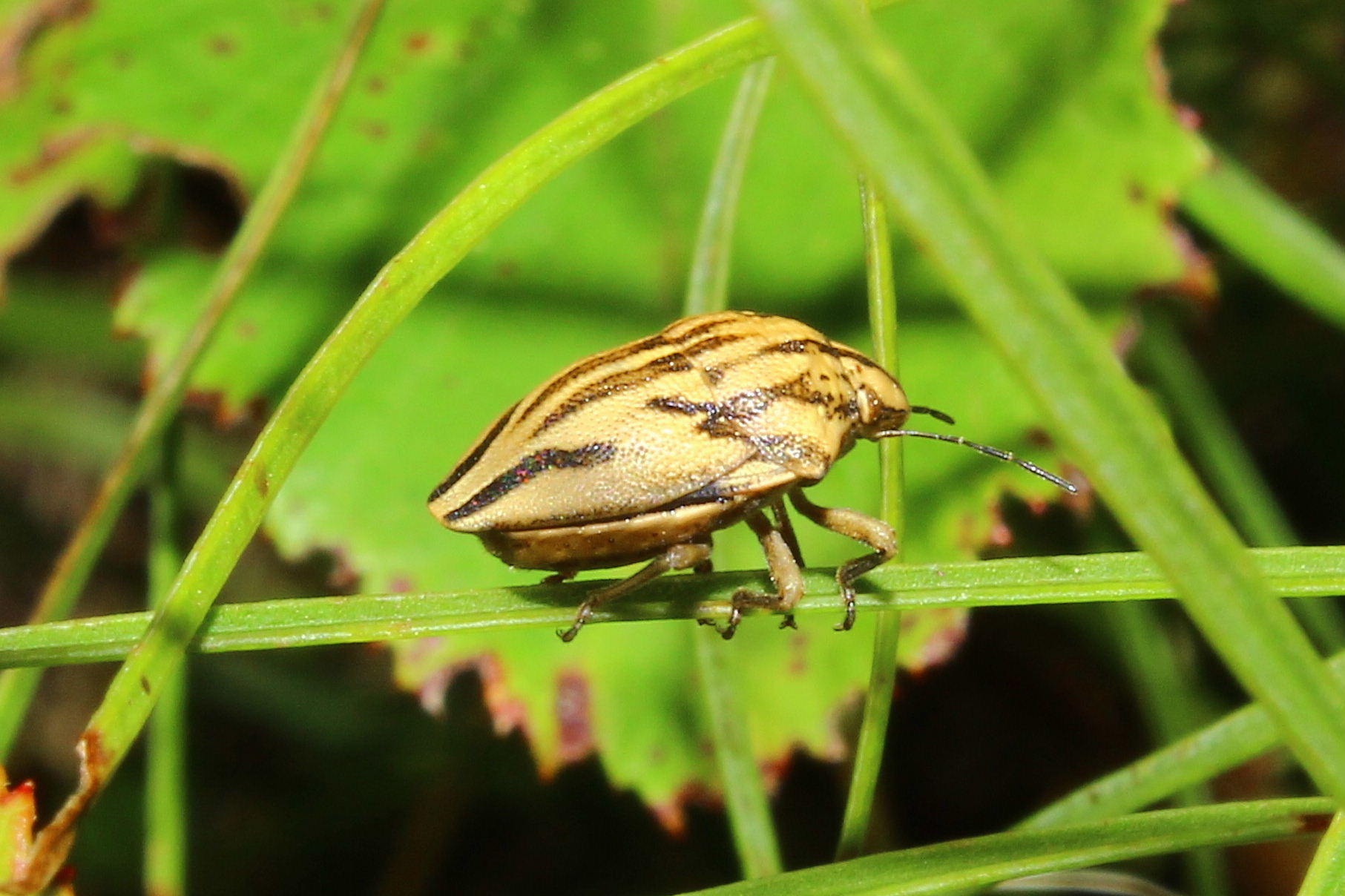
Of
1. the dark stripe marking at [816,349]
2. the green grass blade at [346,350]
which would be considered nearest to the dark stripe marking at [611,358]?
the dark stripe marking at [816,349]

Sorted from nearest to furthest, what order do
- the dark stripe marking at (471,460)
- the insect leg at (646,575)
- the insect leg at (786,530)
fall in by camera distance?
1. the insect leg at (646,575)
2. the dark stripe marking at (471,460)
3. the insect leg at (786,530)

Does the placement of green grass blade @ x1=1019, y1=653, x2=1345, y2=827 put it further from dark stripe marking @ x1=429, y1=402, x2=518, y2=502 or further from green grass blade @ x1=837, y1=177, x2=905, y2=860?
dark stripe marking @ x1=429, y1=402, x2=518, y2=502

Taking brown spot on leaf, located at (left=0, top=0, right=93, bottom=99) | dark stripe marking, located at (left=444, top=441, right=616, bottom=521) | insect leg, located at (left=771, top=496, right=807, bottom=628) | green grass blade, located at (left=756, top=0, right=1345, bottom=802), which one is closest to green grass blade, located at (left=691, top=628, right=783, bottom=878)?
insect leg, located at (left=771, top=496, right=807, bottom=628)

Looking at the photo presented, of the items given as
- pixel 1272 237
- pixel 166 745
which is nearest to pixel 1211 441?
pixel 1272 237

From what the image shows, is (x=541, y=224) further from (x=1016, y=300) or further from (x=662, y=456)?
(x=1016, y=300)

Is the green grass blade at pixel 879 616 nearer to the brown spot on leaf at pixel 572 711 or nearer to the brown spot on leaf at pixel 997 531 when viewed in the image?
the brown spot on leaf at pixel 997 531

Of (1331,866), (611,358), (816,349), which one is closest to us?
(1331,866)
